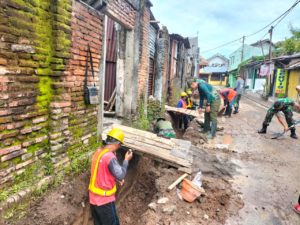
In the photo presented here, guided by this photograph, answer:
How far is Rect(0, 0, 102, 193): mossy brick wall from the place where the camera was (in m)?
2.73

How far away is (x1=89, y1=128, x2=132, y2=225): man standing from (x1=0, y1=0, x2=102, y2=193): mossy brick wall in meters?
0.84

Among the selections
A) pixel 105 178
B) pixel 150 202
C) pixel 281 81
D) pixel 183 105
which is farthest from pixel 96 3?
pixel 281 81

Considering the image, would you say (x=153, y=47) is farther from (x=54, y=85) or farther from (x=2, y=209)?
(x=2, y=209)

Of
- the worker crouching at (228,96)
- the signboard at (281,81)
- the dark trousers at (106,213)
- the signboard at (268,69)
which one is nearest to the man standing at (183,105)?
the worker crouching at (228,96)

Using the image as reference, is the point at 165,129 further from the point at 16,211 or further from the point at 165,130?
the point at 16,211

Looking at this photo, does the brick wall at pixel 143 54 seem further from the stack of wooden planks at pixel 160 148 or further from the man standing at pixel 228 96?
the man standing at pixel 228 96

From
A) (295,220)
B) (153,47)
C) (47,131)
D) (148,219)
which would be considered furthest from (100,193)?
(153,47)

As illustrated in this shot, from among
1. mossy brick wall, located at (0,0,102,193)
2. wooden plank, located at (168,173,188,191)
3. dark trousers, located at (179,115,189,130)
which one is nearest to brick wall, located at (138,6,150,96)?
dark trousers, located at (179,115,189,130)

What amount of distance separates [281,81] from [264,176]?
16.6m

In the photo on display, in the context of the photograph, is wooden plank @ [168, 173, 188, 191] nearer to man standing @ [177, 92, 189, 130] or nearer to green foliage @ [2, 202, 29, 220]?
green foliage @ [2, 202, 29, 220]

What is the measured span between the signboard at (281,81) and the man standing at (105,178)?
19.3 meters

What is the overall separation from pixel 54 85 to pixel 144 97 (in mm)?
4632

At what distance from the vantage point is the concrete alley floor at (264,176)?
368 centimetres

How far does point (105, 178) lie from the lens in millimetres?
2973
